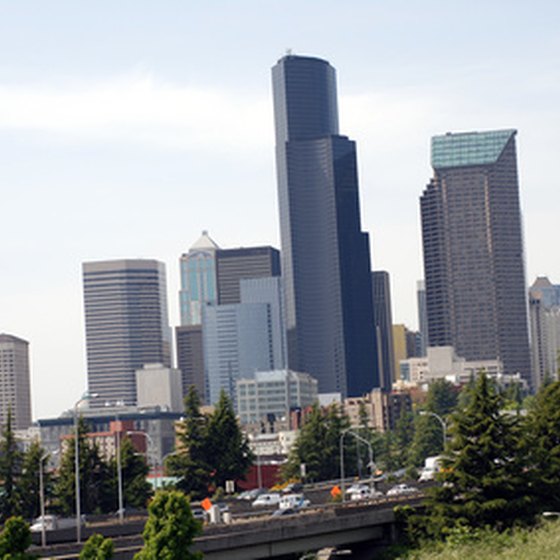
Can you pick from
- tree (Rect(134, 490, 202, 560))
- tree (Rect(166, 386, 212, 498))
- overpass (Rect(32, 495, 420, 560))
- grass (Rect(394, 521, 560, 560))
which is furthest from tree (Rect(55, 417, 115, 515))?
tree (Rect(134, 490, 202, 560))

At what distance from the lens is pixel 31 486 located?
144m

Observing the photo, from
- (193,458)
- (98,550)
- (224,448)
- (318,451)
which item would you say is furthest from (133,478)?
(98,550)

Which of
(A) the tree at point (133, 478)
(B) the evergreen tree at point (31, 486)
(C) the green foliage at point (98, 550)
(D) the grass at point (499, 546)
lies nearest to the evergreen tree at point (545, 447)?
(D) the grass at point (499, 546)

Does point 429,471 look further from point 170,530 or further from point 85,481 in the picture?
point 170,530

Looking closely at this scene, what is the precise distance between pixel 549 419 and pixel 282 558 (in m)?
25.5

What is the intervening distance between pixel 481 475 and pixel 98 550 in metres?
34.8

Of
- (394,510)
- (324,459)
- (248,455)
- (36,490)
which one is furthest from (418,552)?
(324,459)

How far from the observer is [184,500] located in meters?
89.7

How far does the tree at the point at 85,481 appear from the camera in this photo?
466 ft

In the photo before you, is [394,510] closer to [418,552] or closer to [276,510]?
[418,552]

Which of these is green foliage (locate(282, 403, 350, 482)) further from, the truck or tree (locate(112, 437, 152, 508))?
tree (locate(112, 437, 152, 508))

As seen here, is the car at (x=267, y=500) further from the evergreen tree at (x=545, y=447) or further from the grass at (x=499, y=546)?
the grass at (x=499, y=546)

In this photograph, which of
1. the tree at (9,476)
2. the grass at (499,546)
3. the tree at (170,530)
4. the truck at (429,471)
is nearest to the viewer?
the tree at (170,530)

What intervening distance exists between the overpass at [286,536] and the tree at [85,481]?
80.9 ft
